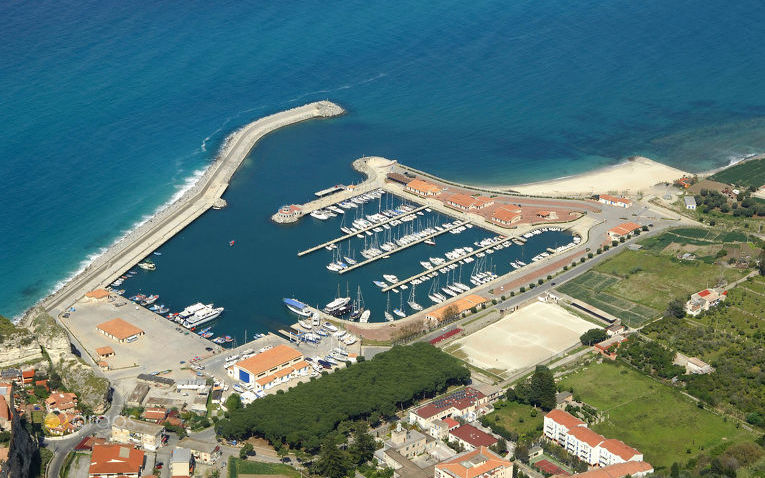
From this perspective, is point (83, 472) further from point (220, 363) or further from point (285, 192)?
point (285, 192)

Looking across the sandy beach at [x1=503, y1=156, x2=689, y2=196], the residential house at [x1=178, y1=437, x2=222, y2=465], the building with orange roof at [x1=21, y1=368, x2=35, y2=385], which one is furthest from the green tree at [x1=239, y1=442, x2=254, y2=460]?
the sandy beach at [x1=503, y1=156, x2=689, y2=196]

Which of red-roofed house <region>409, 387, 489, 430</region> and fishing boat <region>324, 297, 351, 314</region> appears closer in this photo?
red-roofed house <region>409, 387, 489, 430</region>

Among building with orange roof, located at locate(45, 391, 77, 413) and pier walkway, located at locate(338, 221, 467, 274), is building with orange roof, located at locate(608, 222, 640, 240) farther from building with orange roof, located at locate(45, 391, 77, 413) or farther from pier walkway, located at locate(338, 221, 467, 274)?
building with orange roof, located at locate(45, 391, 77, 413)

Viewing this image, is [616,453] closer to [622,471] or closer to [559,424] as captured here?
[622,471]

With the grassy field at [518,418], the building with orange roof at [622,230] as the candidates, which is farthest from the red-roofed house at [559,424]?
the building with orange roof at [622,230]

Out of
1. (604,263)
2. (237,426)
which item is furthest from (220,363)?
(604,263)

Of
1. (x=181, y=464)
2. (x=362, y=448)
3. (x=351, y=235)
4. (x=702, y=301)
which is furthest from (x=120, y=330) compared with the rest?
A: (x=702, y=301)

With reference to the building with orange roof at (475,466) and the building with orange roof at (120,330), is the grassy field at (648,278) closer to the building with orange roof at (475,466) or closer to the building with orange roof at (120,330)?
the building with orange roof at (475,466)
